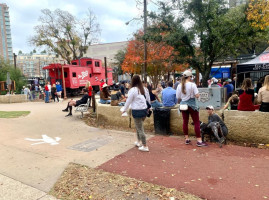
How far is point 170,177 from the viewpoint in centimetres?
348

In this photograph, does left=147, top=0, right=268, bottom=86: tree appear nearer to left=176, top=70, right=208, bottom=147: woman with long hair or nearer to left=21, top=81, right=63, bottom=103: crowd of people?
left=176, top=70, right=208, bottom=147: woman with long hair

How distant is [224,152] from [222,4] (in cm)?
607

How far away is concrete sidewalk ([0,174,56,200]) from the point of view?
3069mm

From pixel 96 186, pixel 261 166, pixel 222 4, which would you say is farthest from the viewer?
pixel 222 4

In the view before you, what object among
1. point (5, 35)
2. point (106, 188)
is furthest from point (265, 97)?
point (5, 35)

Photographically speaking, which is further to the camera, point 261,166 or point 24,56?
point 24,56

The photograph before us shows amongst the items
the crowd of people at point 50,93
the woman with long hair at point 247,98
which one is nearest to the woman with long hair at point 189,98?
the woman with long hair at point 247,98

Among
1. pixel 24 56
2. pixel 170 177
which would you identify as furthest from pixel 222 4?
pixel 24 56

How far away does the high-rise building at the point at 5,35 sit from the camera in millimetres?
112537

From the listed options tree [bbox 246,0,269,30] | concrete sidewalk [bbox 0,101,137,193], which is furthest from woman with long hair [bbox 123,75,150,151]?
tree [bbox 246,0,269,30]

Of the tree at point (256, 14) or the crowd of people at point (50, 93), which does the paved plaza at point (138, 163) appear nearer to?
the tree at point (256, 14)

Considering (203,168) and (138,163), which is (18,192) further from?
(203,168)

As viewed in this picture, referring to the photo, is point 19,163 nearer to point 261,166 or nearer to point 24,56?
point 261,166

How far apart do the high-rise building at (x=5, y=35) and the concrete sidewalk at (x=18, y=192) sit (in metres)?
122
